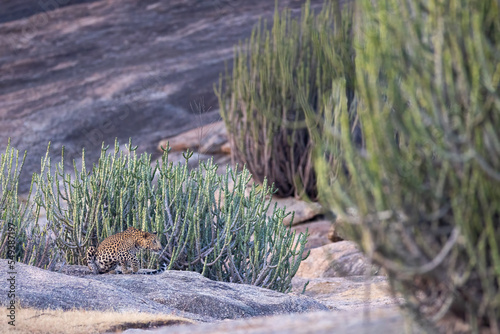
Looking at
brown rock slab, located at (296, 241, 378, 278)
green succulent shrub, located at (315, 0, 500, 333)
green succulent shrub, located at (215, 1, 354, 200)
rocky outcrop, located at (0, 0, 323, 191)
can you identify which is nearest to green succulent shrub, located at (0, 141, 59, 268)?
brown rock slab, located at (296, 241, 378, 278)

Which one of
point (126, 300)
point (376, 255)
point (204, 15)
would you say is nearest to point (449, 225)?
point (376, 255)

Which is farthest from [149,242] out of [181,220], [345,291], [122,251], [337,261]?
[337,261]

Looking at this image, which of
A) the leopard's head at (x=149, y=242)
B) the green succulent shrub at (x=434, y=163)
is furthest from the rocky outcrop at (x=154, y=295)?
the green succulent shrub at (x=434, y=163)

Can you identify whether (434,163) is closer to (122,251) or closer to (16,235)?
(122,251)

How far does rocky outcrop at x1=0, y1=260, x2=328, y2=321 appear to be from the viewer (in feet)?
16.8

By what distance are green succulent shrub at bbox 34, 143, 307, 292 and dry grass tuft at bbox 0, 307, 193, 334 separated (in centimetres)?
189

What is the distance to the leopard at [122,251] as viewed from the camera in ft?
20.0

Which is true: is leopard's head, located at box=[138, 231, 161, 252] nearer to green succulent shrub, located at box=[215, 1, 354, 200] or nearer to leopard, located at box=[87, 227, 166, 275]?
leopard, located at box=[87, 227, 166, 275]

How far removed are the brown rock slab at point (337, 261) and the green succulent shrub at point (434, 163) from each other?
19.2ft

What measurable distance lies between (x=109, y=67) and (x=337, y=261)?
11176mm

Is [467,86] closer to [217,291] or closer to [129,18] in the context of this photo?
[217,291]

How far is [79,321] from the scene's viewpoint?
4.70 meters

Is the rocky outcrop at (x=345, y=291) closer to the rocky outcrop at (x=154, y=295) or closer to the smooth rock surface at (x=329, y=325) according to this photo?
the rocky outcrop at (x=154, y=295)

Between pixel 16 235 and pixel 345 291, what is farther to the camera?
pixel 345 291
